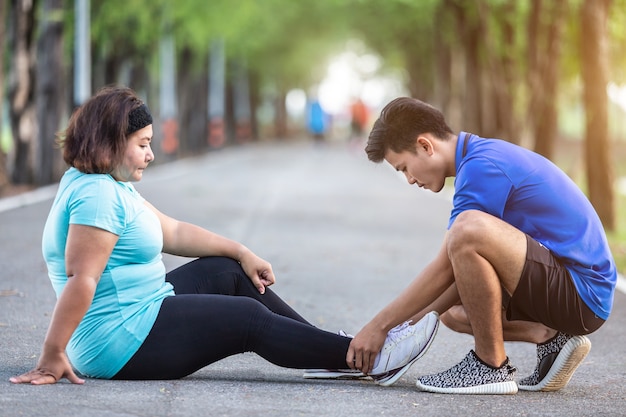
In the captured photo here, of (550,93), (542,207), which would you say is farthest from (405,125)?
(550,93)

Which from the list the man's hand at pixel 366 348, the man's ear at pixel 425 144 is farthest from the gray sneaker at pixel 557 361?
the man's ear at pixel 425 144

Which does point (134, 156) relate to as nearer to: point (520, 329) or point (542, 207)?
point (542, 207)

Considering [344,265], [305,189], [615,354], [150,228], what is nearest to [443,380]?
[150,228]

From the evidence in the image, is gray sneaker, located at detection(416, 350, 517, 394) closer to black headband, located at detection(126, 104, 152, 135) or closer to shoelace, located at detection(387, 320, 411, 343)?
shoelace, located at detection(387, 320, 411, 343)

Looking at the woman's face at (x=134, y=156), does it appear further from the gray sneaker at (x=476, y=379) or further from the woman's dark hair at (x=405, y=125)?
the gray sneaker at (x=476, y=379)

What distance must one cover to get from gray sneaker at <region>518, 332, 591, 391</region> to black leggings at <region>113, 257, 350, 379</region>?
0.86 m

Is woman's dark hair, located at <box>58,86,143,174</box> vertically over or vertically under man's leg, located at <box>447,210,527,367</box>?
over

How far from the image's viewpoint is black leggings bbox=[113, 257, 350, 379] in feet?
18.0

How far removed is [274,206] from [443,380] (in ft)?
44.4

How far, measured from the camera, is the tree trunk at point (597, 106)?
16.3m

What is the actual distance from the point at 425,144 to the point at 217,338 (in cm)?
120

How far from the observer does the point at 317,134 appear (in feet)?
179

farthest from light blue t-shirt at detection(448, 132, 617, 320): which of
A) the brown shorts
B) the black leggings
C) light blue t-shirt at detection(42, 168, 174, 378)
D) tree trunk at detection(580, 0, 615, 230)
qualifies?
tree trunk at detection(580, 0, 615, 230)

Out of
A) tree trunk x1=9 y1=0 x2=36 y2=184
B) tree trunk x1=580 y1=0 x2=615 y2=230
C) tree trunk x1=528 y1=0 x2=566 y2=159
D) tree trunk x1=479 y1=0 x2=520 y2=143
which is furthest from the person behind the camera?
tree trunk x1=479 y1=0 x2=520 y2=143
